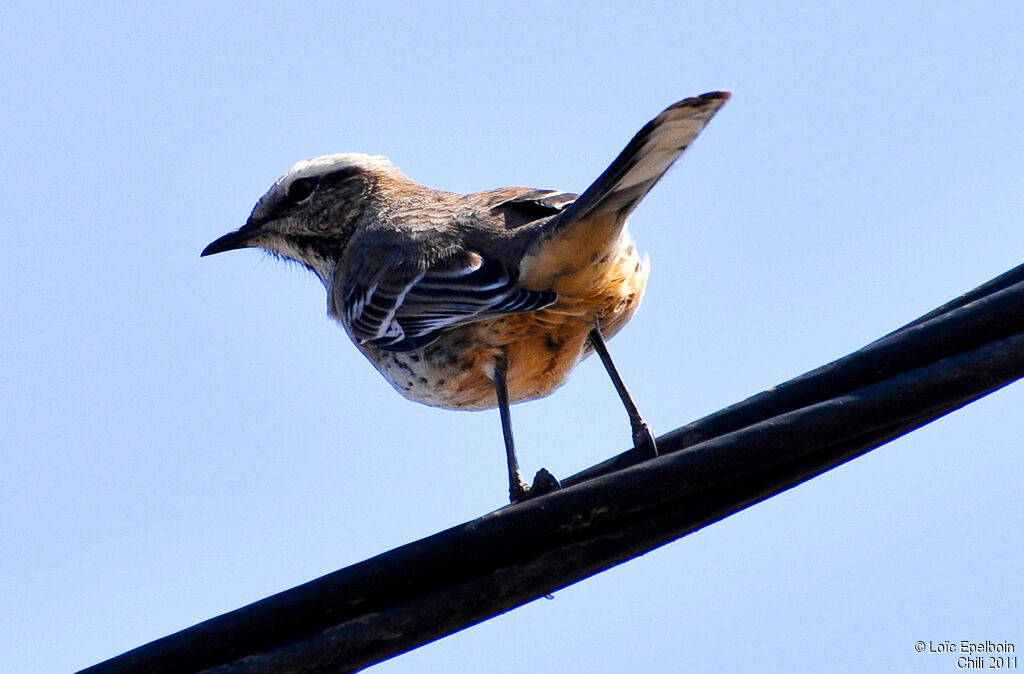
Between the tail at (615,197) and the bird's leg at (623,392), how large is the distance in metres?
0.54

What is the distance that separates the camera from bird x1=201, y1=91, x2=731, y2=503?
526 centimetres

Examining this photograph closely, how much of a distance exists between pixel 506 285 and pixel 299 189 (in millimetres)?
3015

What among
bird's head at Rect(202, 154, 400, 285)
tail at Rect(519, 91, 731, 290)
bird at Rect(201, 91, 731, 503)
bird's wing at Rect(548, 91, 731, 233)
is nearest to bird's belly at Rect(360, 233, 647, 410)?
bird at Rect(201, 91, 731, 503)

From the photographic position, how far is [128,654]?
10.6 feet

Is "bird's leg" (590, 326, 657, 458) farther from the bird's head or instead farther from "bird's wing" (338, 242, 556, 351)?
the bird's head

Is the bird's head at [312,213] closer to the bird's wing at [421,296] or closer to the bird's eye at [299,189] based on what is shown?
the bird's eye at [299,189]

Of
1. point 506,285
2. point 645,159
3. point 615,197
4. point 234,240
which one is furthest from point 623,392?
point 234,240

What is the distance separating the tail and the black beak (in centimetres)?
309

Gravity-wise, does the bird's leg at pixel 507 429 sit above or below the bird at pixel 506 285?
below

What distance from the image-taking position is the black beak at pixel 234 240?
823cm

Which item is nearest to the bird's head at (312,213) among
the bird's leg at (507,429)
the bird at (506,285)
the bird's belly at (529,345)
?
the bird at (506,285)

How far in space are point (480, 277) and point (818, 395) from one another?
2504mm

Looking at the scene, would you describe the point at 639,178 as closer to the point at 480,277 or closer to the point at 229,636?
the point at 480,277

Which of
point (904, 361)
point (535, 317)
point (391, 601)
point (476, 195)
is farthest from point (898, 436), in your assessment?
point (476, 195)
